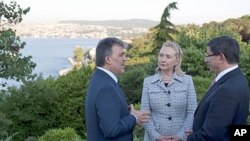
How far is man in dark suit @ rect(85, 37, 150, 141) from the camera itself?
3.75 meters

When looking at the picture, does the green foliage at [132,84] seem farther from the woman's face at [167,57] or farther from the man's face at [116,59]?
the man's face at [116,59]

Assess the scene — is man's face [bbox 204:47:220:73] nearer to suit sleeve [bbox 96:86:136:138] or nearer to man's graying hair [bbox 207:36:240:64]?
man's graying hair [bbox 207:36:240:64]

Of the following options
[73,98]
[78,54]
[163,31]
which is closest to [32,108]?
[73,98]

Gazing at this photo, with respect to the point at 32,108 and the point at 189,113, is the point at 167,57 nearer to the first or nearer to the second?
the point at 189,113

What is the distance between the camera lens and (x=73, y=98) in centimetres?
2144

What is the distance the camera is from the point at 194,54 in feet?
65.2

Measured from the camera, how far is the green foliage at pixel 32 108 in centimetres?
1977

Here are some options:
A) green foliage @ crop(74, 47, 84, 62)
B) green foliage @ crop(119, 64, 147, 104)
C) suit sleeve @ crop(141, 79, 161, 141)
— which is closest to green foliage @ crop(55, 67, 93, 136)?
green foliage @ crop(119, 64, 147, 104)

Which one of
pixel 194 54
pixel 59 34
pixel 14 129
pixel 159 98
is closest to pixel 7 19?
pixel 14 129

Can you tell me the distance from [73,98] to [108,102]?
58.6 feet

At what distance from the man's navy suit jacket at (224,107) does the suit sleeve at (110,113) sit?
676mm

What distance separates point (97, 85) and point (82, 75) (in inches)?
740

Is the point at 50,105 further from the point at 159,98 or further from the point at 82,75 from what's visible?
the point at 159,98

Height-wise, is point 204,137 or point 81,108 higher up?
point 204,137
